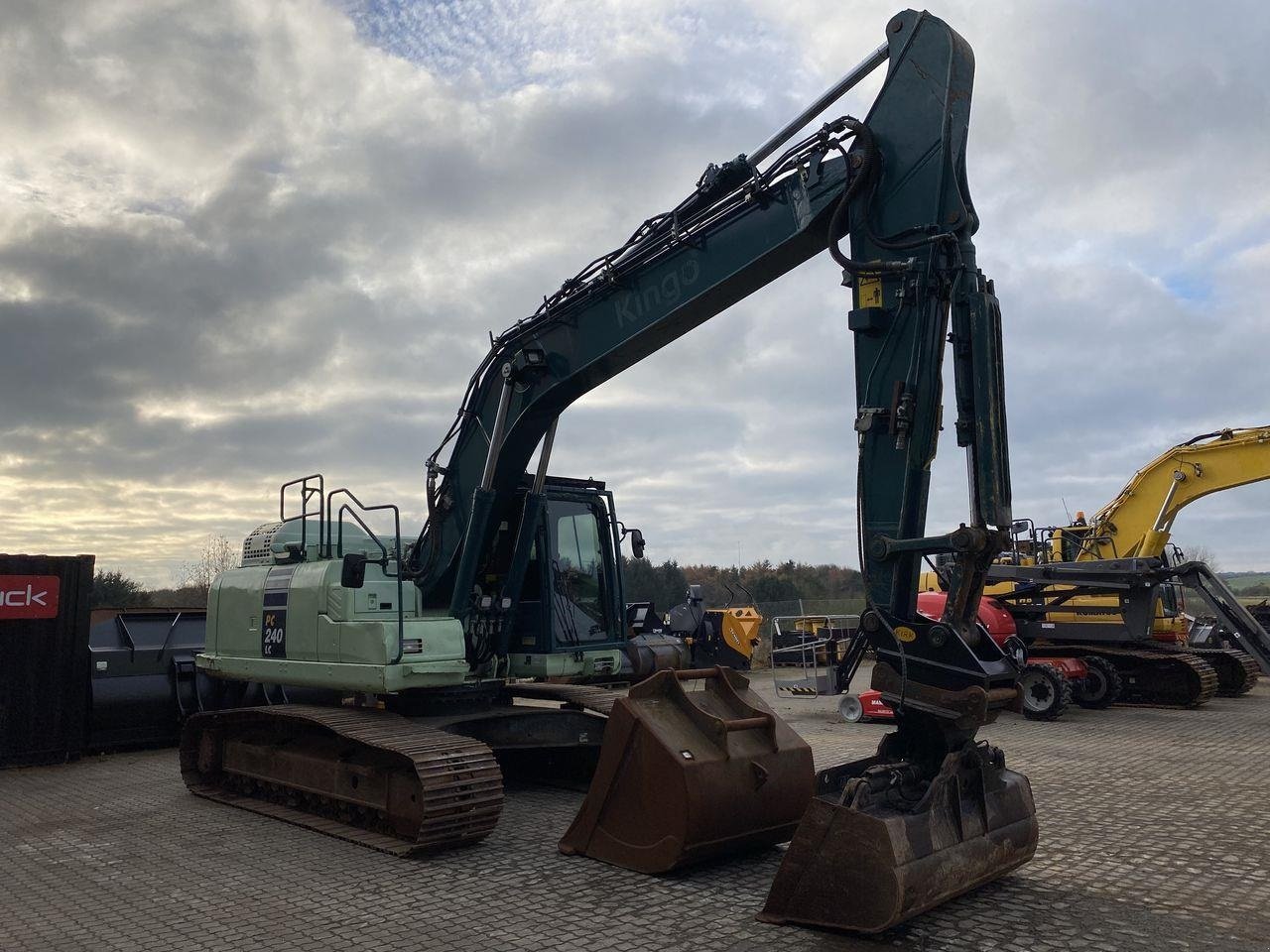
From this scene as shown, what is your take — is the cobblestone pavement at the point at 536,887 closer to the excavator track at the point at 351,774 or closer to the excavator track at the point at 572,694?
the excavator track at the point at 351,774

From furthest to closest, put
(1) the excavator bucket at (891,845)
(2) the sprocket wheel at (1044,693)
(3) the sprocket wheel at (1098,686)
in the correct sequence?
(3) the sprocket wheel at (1098,686) < (2) the sprocket wheel at (1044,693) < (1) the excavator bucket at (891,845)

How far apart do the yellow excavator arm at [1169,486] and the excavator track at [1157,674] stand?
2.16 m

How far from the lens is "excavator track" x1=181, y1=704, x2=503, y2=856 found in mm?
6566

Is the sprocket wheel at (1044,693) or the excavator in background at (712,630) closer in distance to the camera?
the sprocket wheel at (1044,693)

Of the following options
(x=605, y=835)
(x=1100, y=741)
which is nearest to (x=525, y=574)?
(x=605, y=835)

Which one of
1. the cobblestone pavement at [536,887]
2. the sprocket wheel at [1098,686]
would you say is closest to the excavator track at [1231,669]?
the sprocket wheel at [1098,686]

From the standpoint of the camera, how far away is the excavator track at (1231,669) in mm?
16531

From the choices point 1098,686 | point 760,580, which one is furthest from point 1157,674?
point 760,580

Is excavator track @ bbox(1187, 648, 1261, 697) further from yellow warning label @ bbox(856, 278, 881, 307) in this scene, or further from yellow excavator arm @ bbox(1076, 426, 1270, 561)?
yellow warning label @ bbox(856, 278, 881, 307)

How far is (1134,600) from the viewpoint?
14.2 m

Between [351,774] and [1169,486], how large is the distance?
14.6 meters

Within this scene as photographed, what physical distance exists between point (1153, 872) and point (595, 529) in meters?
5.10

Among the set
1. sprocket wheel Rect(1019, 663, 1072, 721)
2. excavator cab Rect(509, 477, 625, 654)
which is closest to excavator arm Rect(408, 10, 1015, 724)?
excavator cab Rect(509, 477, 625, 654)

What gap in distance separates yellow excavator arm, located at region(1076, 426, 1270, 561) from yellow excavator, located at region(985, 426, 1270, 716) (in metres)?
0.02
